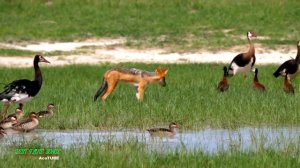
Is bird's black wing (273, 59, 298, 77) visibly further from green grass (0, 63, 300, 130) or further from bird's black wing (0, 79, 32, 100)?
bird's black wing (0, 79, 32, 100)

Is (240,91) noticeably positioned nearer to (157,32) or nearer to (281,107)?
(281,107)

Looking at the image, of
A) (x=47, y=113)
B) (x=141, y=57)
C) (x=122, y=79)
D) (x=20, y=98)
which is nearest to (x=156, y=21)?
(x=141, y=57)

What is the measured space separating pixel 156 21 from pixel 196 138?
2035 cm

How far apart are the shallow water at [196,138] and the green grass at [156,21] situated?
15385 millimetres

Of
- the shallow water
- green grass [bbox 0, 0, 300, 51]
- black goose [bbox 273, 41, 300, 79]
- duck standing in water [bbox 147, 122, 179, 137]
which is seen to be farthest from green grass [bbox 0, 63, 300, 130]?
green grass [bbox 0, 0, 300, 51]

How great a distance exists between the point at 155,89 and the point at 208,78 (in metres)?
2.36

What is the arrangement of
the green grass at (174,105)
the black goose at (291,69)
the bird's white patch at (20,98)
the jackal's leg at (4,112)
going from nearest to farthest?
the green grass at (174,105)
the jackal's leg at (4,112)
the bird's white patch at (20,98)
the black goose at (291,69)

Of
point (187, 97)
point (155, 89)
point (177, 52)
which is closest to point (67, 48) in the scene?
point (177, 52)

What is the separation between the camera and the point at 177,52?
90.8 ft

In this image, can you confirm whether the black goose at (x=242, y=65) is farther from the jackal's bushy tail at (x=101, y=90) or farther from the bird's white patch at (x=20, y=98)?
the bird's white patch at (x=20, y=98)

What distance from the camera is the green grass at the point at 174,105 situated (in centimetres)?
1366

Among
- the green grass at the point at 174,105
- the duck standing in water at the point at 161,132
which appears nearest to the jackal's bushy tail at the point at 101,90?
the green grass at the point at 174,105

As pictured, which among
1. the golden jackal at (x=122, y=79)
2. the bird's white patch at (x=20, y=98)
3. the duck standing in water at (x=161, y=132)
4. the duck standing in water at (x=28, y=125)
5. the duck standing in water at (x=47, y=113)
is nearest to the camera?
the duck standing in water at (x=161, y=132)

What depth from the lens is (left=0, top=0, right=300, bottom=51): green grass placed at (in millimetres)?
30109
